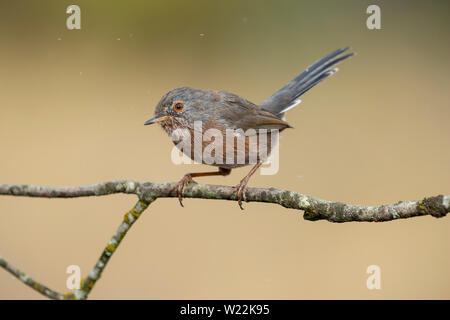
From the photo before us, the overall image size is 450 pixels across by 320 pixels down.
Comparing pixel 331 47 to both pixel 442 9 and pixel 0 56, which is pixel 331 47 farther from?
pixel 0 56

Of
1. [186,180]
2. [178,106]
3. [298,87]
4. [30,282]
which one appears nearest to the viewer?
[30,282]

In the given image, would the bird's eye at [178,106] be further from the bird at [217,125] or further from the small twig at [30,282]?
the small twig at [30,282]

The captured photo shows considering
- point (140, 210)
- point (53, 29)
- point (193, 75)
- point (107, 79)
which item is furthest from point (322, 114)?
point (140, 210)

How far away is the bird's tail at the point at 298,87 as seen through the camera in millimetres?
4723

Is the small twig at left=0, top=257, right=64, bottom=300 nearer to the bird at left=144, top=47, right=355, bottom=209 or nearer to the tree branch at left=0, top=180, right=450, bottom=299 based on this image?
the tree branch at left=0, top=180, right=450, bottom=299

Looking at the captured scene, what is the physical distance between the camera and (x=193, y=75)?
8.39 m

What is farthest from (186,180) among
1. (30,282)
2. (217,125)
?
(30,282)

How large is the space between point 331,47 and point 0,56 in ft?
19.8

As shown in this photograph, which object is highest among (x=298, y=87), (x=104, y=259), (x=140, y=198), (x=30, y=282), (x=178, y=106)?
(x=298, y=87)

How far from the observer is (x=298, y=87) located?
4836 millimetres

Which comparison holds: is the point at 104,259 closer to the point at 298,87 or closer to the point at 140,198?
the point at 140,198

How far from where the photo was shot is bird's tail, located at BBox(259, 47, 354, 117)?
472 cm

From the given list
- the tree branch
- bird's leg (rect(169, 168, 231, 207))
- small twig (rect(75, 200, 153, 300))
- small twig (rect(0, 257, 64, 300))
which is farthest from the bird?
small twig (rect(0, 257, 64, 300))

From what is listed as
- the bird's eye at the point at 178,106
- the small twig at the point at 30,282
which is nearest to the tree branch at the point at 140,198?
the small twig at the point at 30,282
